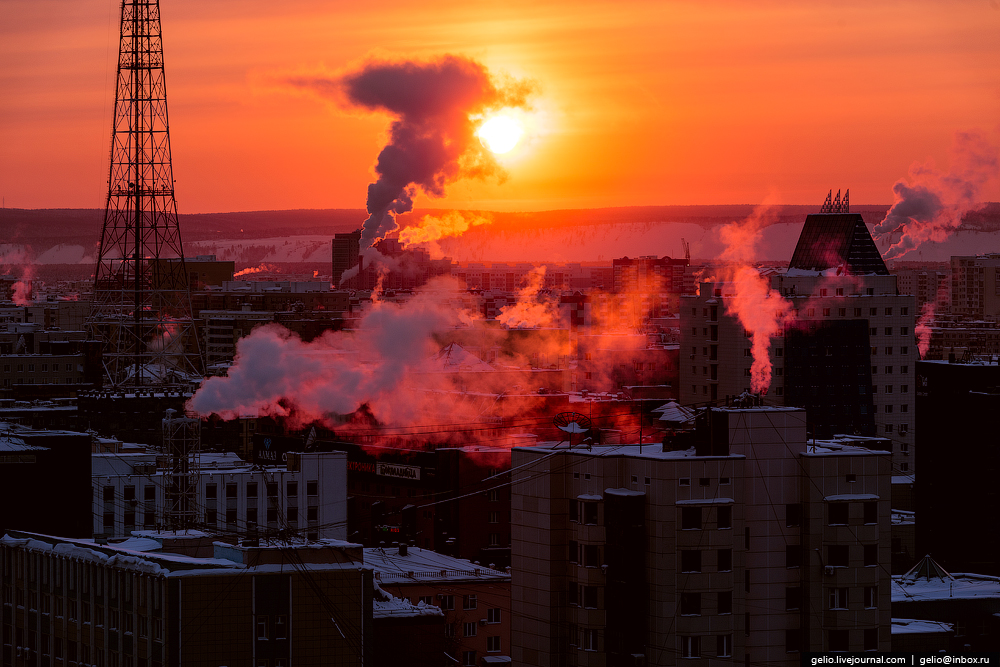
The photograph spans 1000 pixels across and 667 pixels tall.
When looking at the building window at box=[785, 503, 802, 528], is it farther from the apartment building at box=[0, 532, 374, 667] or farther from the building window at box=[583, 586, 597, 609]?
the apartment building at box=[0, 532, 374, 667]

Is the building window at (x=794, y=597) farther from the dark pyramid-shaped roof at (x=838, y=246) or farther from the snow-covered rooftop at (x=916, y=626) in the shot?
the dark pyramid-shaped roof at (x=838, y=246)

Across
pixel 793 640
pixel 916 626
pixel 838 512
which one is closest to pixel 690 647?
pixel 793 640

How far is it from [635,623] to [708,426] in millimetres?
7945

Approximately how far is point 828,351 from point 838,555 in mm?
84964

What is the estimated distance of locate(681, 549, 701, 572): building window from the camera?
59.7m

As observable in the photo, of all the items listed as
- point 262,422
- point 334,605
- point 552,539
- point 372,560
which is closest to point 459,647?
point 372,560

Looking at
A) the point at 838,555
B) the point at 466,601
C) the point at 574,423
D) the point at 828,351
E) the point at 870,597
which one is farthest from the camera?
the point at 828,351

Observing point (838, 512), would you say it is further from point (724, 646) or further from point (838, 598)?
point (724, 646)

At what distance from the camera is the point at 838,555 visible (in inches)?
2454

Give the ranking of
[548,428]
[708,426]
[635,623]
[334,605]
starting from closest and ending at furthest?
[635,623]
[708,426]
[334,605]
[548,428]

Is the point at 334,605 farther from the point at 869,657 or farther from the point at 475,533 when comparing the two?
the point at 475,533

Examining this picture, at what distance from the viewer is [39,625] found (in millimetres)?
75312

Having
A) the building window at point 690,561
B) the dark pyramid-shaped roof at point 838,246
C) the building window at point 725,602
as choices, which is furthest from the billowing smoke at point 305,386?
the building window at point 725,602

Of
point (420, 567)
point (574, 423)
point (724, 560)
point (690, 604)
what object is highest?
point (574, 423)
